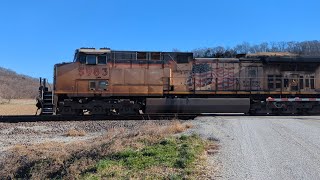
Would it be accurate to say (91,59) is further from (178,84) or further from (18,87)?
(18,87)

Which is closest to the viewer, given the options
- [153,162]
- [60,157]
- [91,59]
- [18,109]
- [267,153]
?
[153,162]

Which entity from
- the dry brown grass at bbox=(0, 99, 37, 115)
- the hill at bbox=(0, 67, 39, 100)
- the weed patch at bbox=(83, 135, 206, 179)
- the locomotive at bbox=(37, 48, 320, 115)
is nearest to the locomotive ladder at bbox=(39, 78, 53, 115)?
the locomotive at bbox=(37, 48, 320, 115)

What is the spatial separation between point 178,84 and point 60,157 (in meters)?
11.6

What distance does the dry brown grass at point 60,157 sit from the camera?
30.3 feet

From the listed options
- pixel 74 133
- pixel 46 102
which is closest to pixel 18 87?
pixel 46 102

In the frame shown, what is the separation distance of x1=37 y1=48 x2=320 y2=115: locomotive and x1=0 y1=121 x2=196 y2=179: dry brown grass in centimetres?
813

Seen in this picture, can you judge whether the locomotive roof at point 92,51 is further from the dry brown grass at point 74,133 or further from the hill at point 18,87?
the hill at point 18,87

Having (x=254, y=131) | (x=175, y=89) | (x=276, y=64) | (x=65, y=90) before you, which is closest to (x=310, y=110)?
(x=276, y=64)

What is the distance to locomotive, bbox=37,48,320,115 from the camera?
20312mm

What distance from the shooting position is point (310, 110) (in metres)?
22.1

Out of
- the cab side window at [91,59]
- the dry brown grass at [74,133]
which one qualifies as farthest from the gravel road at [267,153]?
the cab side window at [91,59]

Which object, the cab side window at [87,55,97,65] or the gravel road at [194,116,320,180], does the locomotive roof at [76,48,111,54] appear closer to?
the cab side window at [87,55,97,65]

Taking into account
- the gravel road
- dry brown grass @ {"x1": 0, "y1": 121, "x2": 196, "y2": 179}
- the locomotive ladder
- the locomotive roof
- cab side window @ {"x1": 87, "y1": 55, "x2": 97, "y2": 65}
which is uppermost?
the locomotive roof

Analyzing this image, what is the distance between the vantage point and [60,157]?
1047 cm
